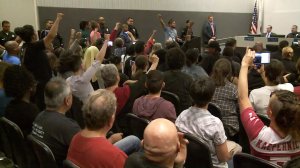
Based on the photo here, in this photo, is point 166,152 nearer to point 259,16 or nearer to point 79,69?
point 79,69

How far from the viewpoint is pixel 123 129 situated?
370cm

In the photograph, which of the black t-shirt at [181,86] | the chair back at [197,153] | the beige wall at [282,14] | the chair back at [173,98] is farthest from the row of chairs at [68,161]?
the beige wall at [282,14]

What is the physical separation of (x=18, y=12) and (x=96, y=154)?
8749 mm

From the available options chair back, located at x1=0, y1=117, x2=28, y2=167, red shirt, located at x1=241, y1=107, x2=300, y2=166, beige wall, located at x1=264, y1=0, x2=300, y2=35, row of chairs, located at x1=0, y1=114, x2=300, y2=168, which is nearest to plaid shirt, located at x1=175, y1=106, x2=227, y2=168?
row of chairs, located at x1=0, y1=114, x2=300, y2=168

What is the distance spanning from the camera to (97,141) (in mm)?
1975

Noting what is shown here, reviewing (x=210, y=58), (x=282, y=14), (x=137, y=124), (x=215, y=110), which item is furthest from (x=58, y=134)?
(x=282, y=14)

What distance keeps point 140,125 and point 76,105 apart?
866 millimetres

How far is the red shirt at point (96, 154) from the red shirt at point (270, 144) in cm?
82

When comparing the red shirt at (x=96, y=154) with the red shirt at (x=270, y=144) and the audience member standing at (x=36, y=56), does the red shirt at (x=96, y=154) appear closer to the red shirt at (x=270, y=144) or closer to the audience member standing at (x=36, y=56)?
the red shirt at (x=270, y=144)

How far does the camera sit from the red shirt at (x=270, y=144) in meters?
2.03

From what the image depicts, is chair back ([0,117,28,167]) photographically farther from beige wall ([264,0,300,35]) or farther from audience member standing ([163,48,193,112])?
beige wall ([264,0,300,35])

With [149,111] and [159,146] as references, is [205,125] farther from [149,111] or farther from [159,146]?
[159,146]

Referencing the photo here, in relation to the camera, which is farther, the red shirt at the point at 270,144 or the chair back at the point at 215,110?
the chair back at the point at 215,110

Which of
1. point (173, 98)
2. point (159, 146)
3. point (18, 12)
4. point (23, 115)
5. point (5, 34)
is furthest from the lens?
point (18, 12)
